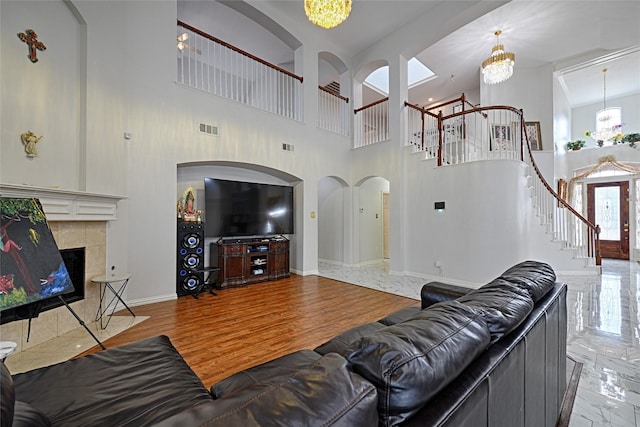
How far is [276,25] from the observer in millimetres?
5375

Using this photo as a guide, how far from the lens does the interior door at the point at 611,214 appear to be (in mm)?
7676

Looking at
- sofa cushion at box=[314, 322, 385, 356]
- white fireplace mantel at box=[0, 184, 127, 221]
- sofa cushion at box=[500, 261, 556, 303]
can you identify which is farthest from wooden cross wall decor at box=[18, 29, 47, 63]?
sofa cushion at box=[500, 261, 556, 303]

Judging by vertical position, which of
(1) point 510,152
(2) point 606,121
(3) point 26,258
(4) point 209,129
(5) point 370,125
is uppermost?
(2) point 606,121

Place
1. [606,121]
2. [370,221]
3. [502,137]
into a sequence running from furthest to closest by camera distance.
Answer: [606,121]
[370,221]
[502,137]

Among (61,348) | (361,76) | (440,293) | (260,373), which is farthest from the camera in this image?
(361,76)

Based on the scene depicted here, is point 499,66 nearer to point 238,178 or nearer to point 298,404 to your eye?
point 238,178

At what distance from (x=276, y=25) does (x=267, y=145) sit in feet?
7.89

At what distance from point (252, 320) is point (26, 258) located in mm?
2127

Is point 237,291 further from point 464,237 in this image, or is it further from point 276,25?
point 276,25

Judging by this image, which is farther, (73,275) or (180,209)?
(180,209)

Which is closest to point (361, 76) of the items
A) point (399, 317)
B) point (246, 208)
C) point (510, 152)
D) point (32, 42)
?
point (510, 152)

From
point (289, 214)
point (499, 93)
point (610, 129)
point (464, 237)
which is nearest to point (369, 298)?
point (464, 237)

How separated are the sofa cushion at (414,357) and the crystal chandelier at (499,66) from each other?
6263 mm

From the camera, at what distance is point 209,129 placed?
4.47 meters
